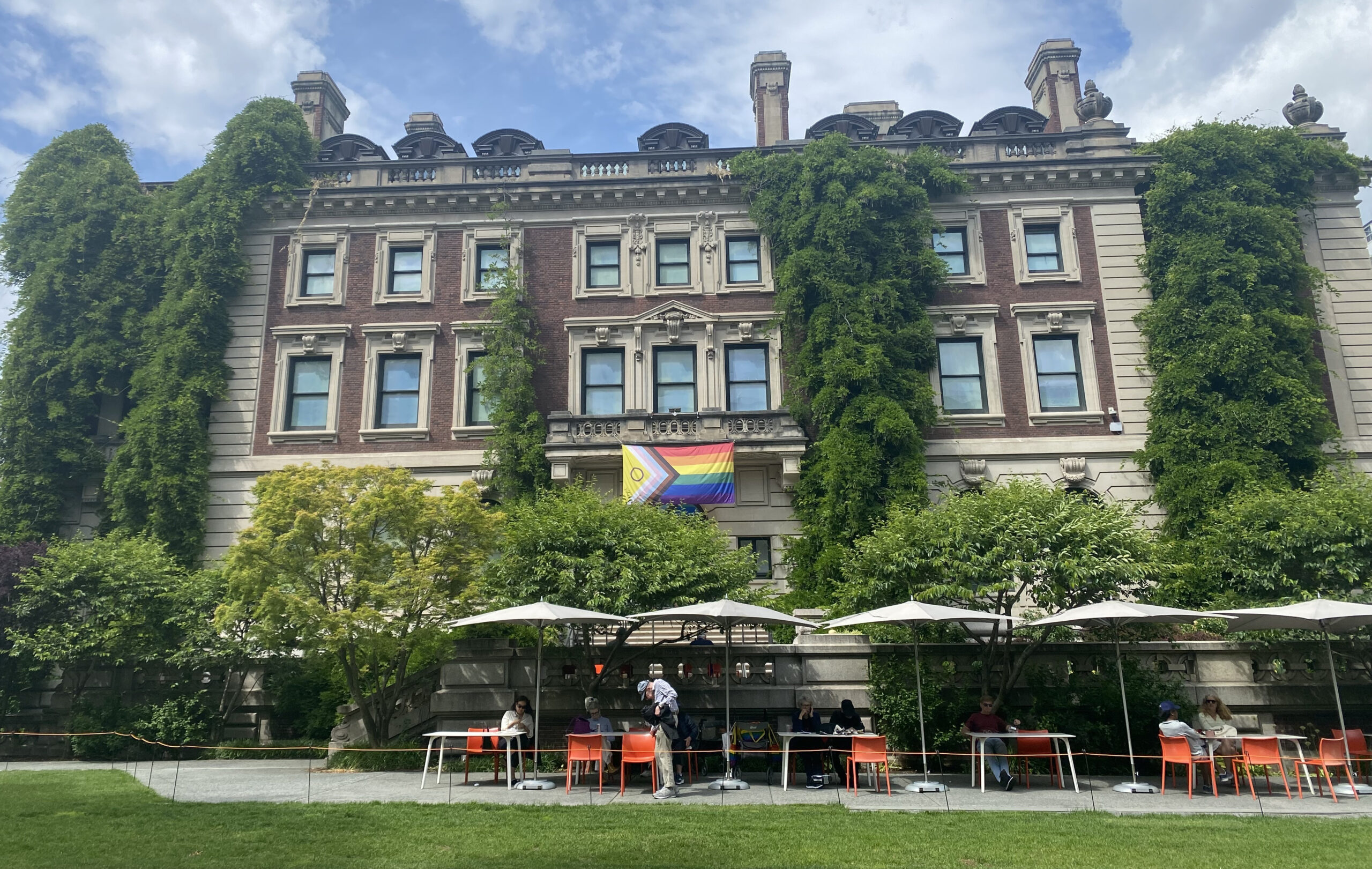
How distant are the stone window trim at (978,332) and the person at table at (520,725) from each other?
1678 cm

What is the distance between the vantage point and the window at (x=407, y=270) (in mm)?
31078

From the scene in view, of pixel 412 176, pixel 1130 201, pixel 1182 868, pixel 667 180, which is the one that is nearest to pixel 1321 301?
pixel 1130 201

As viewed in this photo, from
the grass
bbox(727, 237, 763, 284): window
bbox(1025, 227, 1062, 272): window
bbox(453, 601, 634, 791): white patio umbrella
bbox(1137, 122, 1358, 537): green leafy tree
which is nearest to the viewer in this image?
the grass

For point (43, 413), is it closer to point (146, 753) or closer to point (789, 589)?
point (146, 753)

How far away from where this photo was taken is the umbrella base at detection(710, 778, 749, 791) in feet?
48.6

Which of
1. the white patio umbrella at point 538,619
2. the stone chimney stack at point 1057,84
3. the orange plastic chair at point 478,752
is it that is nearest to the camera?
the white patio umbrella at point 538,619

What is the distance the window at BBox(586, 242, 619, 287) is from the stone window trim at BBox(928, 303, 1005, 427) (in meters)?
9.85

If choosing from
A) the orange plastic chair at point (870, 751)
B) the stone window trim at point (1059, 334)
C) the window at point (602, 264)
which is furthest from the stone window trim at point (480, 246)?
the orange plastic chair at point (870, 751)

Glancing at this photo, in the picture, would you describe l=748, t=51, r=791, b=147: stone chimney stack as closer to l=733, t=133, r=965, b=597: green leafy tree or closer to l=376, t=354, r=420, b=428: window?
l=733, t=133, r=965, b=597: green leafy tree

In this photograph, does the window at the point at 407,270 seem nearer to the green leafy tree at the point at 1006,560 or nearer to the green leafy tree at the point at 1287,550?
the green leafy tree at the point at 1006,560

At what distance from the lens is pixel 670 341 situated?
29.8 meters

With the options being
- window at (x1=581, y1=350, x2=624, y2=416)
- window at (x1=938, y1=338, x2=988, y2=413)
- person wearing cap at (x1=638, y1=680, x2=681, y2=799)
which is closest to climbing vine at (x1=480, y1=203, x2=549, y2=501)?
window at (x1=581, y1=350, x2=624, y2=416)

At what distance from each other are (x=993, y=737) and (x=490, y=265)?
21.6 metres

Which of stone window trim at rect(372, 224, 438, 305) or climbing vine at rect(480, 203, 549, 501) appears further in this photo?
stone window trim at rect(372, 224, 438, 305)
